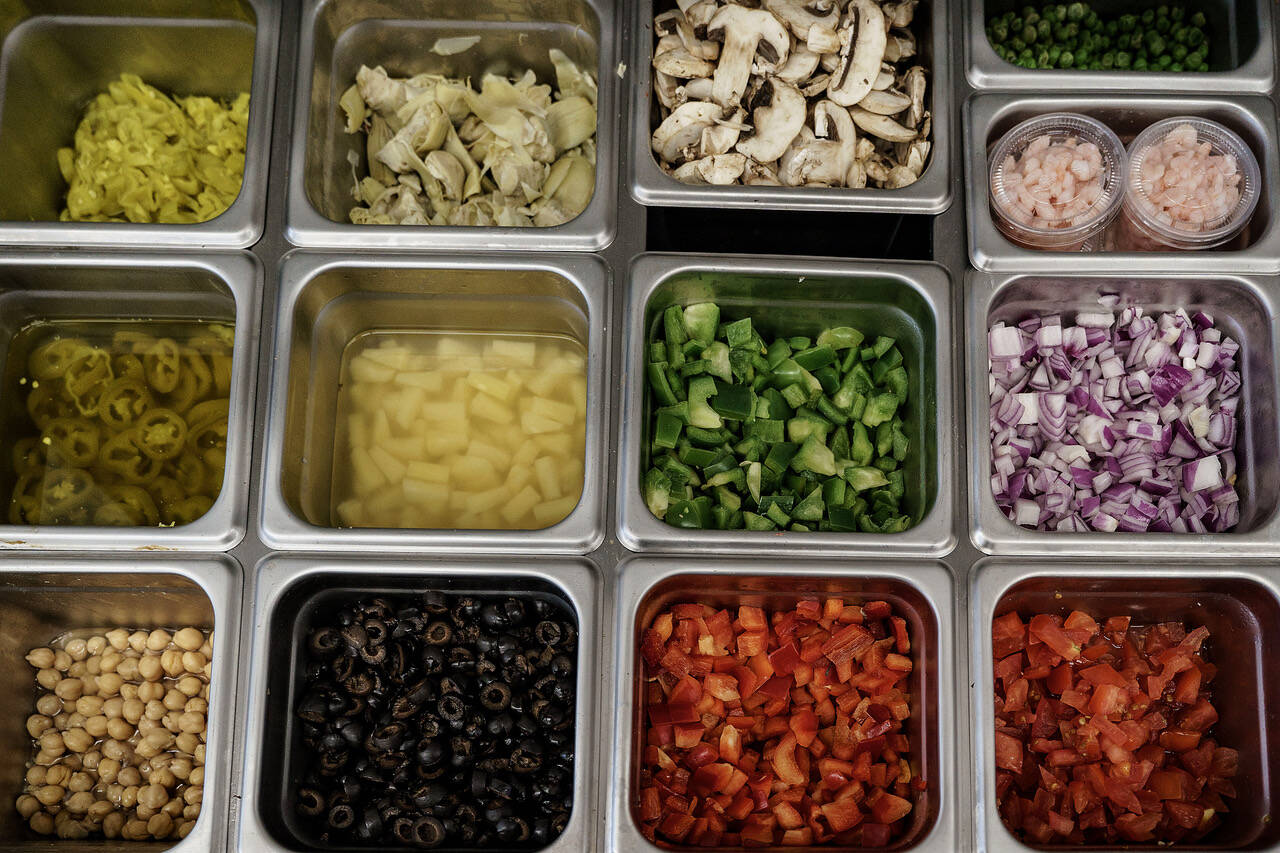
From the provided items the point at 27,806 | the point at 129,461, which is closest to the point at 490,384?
the point at 129,461

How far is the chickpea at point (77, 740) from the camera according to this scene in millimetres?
1822

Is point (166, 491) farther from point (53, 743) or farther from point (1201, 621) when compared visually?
point (1201, 621)

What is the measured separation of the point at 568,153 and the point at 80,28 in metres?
1.14

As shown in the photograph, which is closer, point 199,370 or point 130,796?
point 130,796

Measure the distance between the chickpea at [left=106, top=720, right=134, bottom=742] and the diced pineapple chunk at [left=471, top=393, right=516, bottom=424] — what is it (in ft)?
2.97

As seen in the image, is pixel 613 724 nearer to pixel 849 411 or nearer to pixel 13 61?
pixel 849 411

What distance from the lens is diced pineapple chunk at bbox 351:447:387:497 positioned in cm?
201

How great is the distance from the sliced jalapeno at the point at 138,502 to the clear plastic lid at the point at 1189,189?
208 centimetres

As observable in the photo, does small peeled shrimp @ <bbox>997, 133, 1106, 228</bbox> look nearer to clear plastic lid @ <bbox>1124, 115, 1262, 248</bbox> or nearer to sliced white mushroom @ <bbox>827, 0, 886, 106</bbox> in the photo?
clear plastic lid @ <bbox>1124, 115, 1262, 248</bbox>

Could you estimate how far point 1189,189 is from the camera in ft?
6.19

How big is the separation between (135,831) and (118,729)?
0.19m

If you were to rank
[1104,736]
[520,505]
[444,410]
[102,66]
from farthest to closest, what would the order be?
1. [102,66]
2. [444,410]
3. [520,505]
4. [1104,736]

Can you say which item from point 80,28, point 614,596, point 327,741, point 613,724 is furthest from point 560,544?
point 80,28

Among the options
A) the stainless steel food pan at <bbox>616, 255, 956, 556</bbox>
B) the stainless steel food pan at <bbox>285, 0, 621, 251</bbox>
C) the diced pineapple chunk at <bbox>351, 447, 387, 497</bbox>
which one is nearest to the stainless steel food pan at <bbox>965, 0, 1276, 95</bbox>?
the stainless steel food pan at <bbox>616, 255, 956, 556</bbox>
